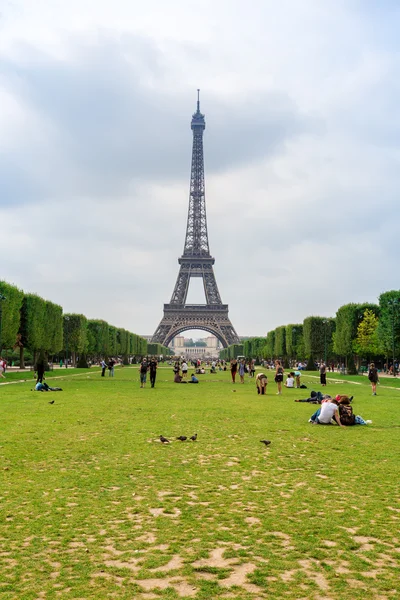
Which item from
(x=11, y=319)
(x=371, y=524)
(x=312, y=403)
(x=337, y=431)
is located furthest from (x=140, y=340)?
(x=371, y=524)

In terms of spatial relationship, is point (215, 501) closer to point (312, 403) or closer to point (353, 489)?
point (353, 489)

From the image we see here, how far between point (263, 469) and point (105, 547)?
15.4 ft

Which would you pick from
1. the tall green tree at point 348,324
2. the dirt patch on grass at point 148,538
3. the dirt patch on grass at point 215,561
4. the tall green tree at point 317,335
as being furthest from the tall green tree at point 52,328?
the dirt patch on grass at point 215,561

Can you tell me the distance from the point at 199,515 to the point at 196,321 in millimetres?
139539

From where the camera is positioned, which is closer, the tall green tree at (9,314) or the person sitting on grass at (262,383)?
the person sitting on grass at (262,383)

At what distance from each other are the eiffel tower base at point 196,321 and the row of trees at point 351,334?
43288 mm

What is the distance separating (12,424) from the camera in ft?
53.7

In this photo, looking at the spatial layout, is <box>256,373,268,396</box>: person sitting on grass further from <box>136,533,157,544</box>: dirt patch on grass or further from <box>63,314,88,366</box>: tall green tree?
<box>63,314,88,366</box>: tall green tree

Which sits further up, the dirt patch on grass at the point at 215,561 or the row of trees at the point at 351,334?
the row of trees at the point at 351,334

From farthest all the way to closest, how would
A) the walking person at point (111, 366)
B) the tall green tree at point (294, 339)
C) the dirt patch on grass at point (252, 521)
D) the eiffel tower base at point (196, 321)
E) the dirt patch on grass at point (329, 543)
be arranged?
the eiffel tower base at point (196, 321) < the tall green tree at point (294, 339) < the walking person at point (111, 366) < the dirt patch on grass at point (252, 521) < the dirt patch on grass at point (329, 543)

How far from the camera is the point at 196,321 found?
482 feet

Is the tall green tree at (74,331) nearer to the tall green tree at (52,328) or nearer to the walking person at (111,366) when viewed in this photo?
the tall green tree at (52,328)

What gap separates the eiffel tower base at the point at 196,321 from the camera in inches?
5664

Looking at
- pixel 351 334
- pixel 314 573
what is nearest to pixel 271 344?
pixel 351 334
